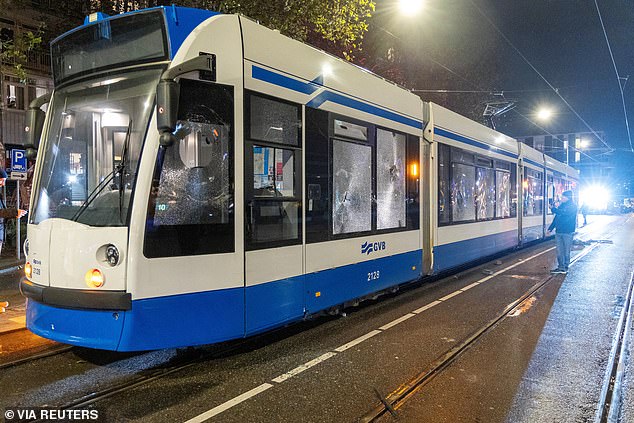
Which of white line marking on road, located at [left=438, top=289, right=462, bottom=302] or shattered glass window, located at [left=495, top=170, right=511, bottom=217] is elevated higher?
shattered glass window, located at [left=495, top=170, right=511, bottom=217]

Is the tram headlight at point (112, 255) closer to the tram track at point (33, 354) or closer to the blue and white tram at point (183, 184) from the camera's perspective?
the blue and white tram at point (183, 184)

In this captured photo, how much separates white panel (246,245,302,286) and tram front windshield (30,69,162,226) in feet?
Answer: 4.38

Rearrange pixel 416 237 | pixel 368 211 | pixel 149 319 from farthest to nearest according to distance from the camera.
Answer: pixel 416 237, pixel 368 211, pixel 149 319

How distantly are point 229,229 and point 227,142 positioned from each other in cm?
86

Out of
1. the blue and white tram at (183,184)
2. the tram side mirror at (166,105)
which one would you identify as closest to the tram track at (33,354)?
the blue and white tram at (183,184)

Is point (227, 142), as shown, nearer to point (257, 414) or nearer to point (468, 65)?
point (257, 414)

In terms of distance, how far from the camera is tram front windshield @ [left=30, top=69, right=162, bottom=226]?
14.5 ft

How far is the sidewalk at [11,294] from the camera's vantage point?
6.65m

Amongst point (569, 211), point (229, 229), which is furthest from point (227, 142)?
point (569, 211)

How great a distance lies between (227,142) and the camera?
187 inches

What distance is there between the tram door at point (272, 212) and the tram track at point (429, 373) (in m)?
1.50

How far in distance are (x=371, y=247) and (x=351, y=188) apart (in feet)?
3.30

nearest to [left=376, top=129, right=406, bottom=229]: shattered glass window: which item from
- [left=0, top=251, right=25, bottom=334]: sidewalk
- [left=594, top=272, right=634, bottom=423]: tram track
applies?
[left=594, top=272, right=634, bottom=423]: tram track

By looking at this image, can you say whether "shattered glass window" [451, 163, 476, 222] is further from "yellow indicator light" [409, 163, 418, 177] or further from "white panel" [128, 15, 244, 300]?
"white panel" [128, 15, 244, 300]
